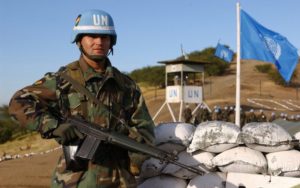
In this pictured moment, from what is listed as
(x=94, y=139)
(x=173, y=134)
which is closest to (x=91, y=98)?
(x=94, y=139)

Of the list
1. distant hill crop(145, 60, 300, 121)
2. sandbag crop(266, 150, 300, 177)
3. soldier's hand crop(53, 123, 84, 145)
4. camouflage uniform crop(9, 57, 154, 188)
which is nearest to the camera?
soldier's hand crop(53, 123, 84, 145)

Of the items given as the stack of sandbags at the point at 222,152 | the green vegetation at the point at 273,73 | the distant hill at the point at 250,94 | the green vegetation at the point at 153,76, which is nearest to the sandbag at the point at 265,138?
the stack of sandbags at the point at 222,152

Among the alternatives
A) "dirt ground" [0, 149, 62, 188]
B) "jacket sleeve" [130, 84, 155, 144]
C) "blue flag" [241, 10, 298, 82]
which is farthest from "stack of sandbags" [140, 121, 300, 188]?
"blue flag" [241, 10, 298, 82]

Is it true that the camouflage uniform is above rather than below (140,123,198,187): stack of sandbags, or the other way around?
above

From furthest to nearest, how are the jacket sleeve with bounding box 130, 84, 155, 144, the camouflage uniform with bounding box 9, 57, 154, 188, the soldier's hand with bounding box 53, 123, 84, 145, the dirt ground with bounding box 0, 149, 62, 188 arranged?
1. the dirt ground with bounding box 0, 149, 62, 188
2. the jacket sleeve with bounding box 130, 84, 155, 144
3. the camouflage uniform with bounding box 9, 57, 154, 188
4. the soldier's hand with bounding box 53, 123, 84, 145

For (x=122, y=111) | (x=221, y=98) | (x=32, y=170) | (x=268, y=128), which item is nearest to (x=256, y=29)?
(x=32, y=170)

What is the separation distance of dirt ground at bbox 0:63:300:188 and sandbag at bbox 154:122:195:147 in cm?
326

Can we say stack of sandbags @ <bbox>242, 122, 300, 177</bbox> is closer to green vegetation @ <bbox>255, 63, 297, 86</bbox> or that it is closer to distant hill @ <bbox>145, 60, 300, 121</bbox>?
distant hill @ <bbox>145, 60, 300, 121</bbox>

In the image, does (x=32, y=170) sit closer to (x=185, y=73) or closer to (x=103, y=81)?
(x=103, y=81)

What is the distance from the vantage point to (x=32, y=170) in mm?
7684

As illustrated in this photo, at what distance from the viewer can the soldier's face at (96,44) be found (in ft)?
8.41

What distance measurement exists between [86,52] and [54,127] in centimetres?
47

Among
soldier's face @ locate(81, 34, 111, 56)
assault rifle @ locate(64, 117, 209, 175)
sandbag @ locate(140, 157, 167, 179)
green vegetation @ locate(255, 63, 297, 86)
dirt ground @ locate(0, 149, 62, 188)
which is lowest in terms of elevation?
green vegetation @ locate(255, 63, 297, 86)

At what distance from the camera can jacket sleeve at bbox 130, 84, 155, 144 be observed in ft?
8.79
